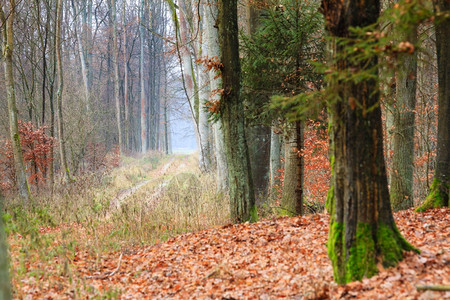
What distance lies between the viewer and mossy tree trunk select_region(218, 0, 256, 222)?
5965 mm

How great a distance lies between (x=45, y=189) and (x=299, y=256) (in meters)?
9.64

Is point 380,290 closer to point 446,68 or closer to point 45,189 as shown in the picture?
point 446,68

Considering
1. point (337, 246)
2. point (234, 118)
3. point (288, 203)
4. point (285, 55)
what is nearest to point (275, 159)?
point (288, 203)

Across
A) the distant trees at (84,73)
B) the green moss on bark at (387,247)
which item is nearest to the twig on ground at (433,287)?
the green moss on bark at (387,247)

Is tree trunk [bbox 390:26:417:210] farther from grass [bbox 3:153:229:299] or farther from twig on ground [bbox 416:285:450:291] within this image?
twig on ground [bbox 416:285:450:291]

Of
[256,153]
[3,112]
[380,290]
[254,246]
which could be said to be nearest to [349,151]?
[380,290]

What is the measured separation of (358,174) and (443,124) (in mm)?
3326

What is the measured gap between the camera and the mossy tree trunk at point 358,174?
2992 mm

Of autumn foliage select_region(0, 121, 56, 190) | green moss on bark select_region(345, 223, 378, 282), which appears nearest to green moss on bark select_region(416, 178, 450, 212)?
green moss on bark select_region(345, 223, 378, 282)

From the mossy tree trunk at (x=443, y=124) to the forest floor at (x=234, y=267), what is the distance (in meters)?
0.36

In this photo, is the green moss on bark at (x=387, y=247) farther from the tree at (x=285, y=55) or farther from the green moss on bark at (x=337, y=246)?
the tree at (x=285, y=55)

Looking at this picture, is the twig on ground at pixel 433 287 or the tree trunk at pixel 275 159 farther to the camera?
the tree trunk at pixel 275 159

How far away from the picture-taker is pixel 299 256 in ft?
14.9

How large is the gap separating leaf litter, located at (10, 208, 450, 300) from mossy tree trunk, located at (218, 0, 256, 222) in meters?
0.46
